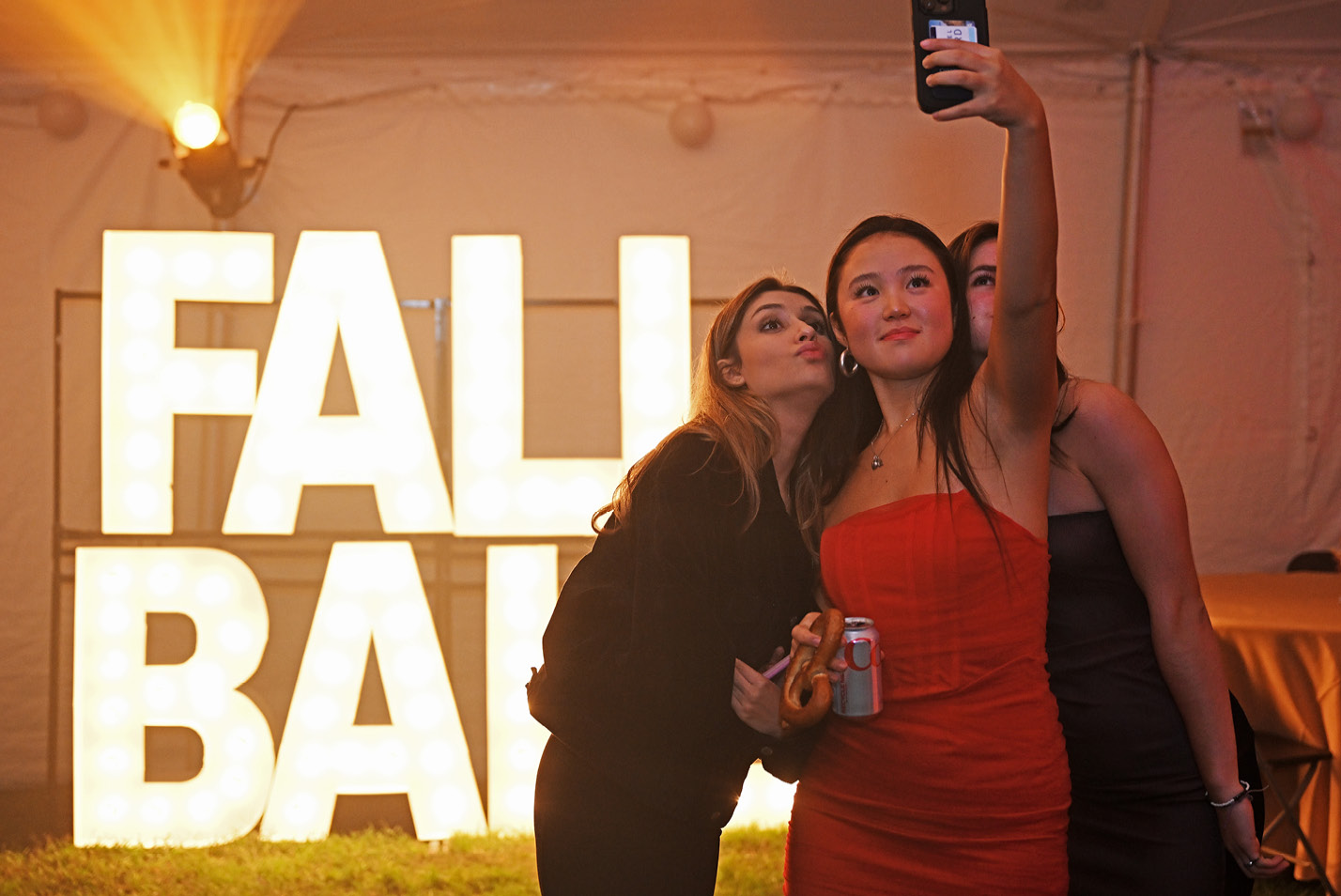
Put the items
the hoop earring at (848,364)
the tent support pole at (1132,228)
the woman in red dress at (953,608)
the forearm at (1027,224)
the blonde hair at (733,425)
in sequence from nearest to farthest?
the forearm at (1027,224)
the woman in red dress at (953,608)
the blonde hair at (733,425)
the hoop earring at (848,364)
the tent support pole at (1132,228)

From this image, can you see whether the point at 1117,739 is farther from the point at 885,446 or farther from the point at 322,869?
the point at 322,869

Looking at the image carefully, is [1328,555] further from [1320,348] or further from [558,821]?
[558,821]

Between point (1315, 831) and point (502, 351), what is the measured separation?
8.98 ft

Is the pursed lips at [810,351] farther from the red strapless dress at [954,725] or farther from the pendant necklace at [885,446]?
the red strapless dress at [954,725]

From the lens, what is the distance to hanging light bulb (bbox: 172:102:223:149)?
3.44 metres

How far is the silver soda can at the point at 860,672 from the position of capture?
4.09 ft

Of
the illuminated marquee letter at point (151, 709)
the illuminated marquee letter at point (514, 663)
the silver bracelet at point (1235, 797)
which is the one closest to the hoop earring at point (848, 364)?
the silver bracelet at point (1235, 797)

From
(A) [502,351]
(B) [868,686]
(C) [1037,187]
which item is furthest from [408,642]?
(C) [1037,187]

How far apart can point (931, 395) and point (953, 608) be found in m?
0.32

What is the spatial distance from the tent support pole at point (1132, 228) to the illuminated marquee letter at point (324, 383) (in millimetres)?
2686

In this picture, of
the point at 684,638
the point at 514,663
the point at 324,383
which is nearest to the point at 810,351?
the point at 684,638

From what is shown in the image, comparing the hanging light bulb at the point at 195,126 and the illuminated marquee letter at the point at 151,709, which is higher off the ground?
the hanging light bulb at the point at 195,126

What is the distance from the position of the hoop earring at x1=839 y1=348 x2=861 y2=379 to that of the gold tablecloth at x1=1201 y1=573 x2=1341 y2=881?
1.63 meters

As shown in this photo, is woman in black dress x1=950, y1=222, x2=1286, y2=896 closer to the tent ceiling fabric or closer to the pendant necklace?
the pendant necklace
